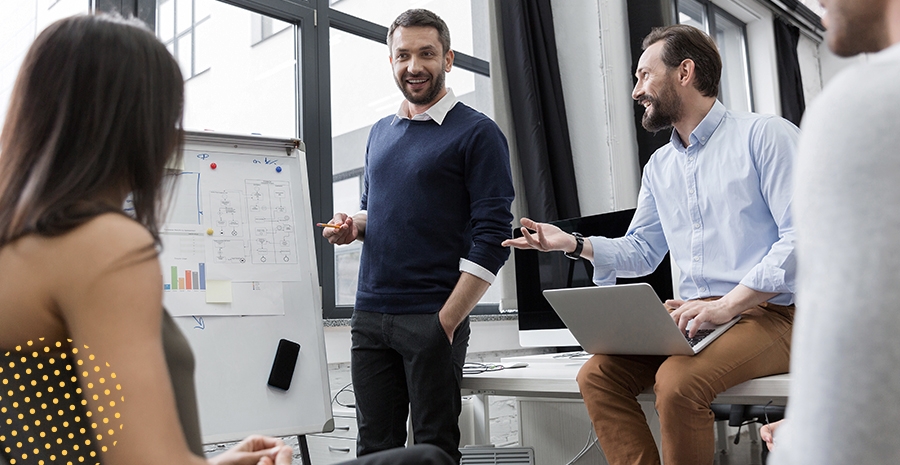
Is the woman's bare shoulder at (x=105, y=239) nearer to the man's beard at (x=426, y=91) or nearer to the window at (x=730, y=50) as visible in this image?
the man's beard at (x=426, y=91)

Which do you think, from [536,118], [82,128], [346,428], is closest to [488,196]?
[346,428]

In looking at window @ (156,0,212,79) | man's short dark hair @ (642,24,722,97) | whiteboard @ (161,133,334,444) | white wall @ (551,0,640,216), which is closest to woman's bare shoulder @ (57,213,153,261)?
whiteboard @ (161,133,334,444)

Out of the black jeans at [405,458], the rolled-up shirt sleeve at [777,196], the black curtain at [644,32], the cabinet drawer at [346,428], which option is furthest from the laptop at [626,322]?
the black curtain at [644,32]

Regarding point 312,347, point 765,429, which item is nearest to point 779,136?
point 765,429

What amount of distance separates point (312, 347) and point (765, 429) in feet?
4.27

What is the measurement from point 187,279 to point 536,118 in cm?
224

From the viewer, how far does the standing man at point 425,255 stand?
1.72 metres

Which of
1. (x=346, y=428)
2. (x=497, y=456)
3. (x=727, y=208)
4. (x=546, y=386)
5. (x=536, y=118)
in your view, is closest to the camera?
(x=727, y=208)

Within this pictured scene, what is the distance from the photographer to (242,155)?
6.85ft

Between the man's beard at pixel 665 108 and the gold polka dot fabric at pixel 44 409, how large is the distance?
1619 millimetres

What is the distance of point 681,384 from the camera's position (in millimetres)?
1440

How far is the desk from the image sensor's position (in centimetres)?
151

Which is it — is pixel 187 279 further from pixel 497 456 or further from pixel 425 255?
pixel 497 456

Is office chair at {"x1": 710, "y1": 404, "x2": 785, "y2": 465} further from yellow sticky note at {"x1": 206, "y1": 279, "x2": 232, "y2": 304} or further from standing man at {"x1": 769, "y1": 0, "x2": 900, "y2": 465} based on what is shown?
standing man at {"x1": 769, "y1": 0, "x2": 900, "y2": 465}
